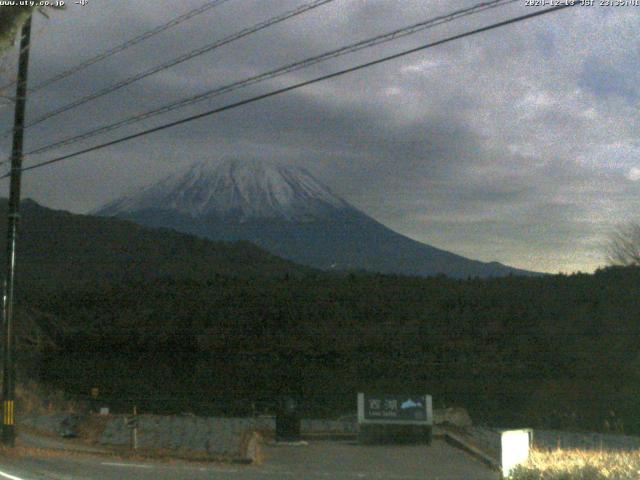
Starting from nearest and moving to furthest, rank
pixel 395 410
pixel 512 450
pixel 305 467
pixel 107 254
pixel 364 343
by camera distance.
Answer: pixel 512 450, pixel 305 467, pixel 395 410, pixel 364 343, pixel 107 254

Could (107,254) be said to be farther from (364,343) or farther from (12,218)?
(12,218)

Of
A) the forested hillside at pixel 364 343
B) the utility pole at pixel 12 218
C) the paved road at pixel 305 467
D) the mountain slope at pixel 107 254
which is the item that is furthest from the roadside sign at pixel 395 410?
the mountain slope at pixel 107 254

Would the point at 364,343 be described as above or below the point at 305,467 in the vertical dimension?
above

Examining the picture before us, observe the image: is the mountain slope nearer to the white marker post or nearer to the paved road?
the paved road

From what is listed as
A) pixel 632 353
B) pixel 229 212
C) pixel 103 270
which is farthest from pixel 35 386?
pixel 229 212

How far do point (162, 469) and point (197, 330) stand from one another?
4187cm

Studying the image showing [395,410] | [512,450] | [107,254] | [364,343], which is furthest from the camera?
[107,254]

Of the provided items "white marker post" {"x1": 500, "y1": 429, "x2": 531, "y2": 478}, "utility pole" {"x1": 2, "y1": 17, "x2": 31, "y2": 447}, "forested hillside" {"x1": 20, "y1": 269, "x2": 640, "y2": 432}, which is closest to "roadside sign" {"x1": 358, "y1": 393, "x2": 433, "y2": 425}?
"utility pole" {"x1": 2, "y1": 17, "x2": 31, "y2": 447}

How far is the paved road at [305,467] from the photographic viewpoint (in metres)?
14.4

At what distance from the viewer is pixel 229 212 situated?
193 m

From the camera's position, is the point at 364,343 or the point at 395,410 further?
the point at 364,343

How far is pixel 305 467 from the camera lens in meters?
18.7

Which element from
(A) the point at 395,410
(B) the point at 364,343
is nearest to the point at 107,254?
(B) the point at 364,343

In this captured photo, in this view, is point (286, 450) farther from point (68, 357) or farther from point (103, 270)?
point (103, 270)
